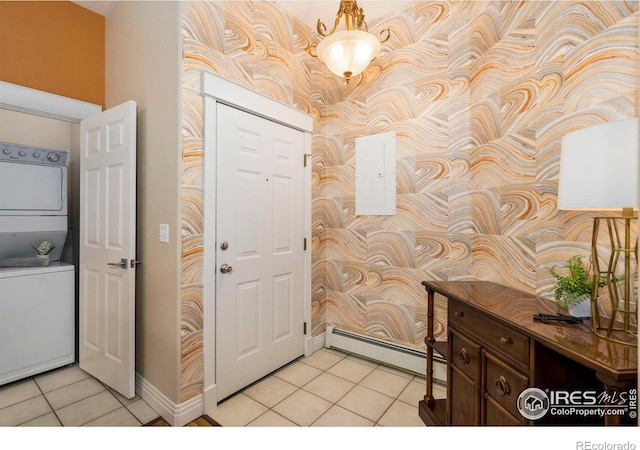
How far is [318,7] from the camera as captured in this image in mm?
2455

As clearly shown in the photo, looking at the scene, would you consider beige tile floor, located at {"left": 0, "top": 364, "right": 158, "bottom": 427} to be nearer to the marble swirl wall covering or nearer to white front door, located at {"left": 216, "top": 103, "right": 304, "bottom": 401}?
the marble swirl wall covering

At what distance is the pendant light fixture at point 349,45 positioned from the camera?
82.7 inches

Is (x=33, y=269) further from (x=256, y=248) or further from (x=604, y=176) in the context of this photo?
(x=604, y=176)

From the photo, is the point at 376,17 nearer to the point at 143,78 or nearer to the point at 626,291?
the point at 143,78

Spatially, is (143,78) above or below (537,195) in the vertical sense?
above

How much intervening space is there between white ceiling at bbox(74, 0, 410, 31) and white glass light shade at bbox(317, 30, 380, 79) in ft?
1.61

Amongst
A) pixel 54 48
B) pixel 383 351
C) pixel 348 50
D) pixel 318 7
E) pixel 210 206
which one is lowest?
pixel 383 351

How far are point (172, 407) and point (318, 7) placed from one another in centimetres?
303

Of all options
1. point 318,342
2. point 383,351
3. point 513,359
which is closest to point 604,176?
point 513,359

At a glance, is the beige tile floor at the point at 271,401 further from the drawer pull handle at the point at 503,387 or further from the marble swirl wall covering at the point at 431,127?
the drawer pull handle at the point at 503,387

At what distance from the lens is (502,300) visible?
59.7 inches

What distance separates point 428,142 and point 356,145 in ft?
2.05

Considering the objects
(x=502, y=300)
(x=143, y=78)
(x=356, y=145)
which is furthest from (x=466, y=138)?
(x=143, y=78)

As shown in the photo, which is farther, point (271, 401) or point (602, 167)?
point (271, 401)
